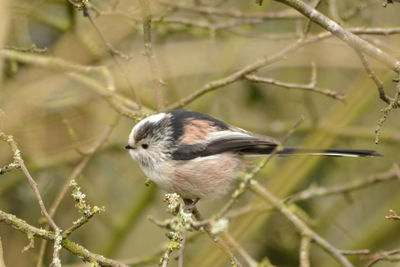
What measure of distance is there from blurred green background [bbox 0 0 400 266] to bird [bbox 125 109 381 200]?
0.69m

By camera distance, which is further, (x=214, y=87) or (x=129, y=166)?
(x=129, y=166)

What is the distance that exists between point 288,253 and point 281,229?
0.74 ft

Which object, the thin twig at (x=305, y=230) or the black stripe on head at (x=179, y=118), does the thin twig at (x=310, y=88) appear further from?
the thin twig at (x=305, y=230)

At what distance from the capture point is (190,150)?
3381mm

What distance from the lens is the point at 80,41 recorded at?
4.28m

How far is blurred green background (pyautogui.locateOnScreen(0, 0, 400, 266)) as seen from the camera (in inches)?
162

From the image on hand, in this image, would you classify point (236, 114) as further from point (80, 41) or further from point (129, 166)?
point (80, 41)

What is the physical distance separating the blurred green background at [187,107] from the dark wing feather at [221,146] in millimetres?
821

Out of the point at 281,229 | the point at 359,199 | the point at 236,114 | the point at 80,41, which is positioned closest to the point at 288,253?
the point at 281,229

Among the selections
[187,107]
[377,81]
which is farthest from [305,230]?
[187,107]

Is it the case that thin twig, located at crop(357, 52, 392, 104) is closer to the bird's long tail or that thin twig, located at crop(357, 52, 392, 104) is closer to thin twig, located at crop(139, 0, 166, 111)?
the bird's long tail

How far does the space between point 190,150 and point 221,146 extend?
21 cm

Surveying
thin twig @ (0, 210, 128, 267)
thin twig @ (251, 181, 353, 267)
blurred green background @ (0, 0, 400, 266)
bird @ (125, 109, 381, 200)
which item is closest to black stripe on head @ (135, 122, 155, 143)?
bird @ (125, 109, 381, 200)

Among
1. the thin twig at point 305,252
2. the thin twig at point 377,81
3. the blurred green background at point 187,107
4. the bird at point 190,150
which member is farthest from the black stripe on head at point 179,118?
the thin twig at point 377,81
